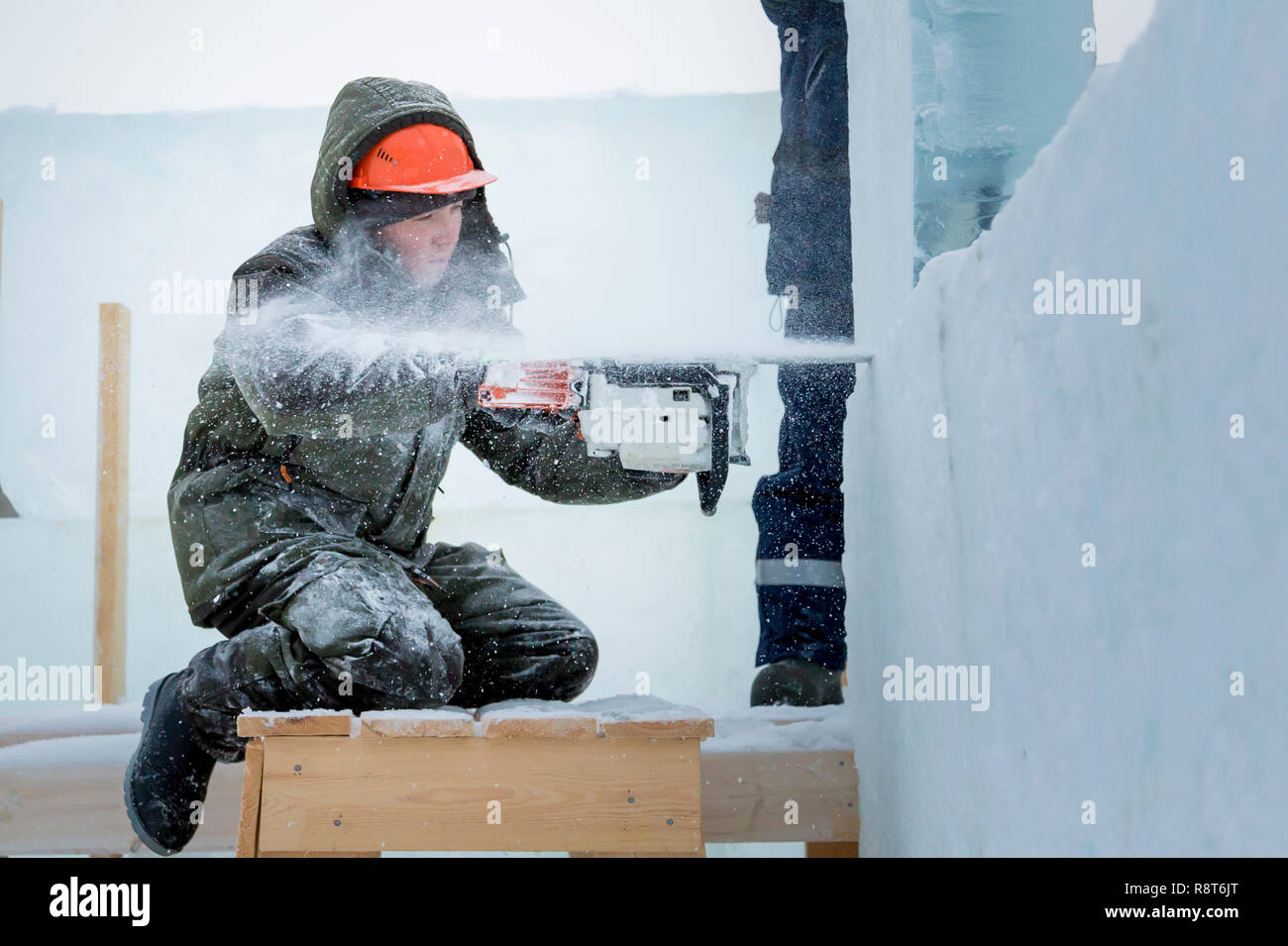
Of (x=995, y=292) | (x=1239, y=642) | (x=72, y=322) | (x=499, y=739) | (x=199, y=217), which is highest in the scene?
(x=199, y=217)

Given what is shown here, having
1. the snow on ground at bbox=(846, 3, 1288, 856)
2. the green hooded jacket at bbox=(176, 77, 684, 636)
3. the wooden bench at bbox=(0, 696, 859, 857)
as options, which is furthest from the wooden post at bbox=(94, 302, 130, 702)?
the snow on ground at bbox=(846, 3, 1288, 856)

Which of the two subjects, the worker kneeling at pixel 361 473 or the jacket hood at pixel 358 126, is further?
the jacket hood at pixel 358 126

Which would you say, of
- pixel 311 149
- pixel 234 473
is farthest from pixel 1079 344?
pixel 311 149

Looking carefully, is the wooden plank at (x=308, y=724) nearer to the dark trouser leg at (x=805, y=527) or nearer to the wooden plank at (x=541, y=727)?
the wooden plank at (x=541, y=727)

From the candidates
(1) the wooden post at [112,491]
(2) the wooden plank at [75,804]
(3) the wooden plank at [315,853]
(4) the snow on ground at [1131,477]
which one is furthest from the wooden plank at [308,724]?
(1) the wooden post at [112,491]

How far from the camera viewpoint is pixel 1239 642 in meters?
0.71

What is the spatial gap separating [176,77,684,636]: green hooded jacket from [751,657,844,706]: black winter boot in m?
0.46

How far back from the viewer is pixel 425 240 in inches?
90.1

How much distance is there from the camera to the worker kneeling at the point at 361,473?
1.90 m

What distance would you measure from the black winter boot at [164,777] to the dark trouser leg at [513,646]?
1.68 ft

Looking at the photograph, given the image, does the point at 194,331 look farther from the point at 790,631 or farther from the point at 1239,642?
the point at 1239,642

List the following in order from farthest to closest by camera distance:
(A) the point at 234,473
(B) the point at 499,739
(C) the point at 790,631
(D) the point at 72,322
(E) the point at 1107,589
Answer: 1. (D) the point at 72,322
2. (C) the point at 790,631
3. (A) the point at 234,473
4. (B) the point at 499,739
5. (E) the point at 1107,589

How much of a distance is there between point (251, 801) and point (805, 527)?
4.01ft
